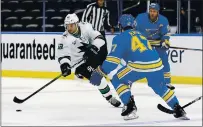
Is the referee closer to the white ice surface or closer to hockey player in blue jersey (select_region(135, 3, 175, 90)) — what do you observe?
the white ice surface

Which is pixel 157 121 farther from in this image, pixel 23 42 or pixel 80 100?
pixel 23 42

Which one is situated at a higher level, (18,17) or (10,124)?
(18,17)

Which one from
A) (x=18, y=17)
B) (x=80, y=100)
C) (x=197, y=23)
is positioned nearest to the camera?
(x=80, y=100)

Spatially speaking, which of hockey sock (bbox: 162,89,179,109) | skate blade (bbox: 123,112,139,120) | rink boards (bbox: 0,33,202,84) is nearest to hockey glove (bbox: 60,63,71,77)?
skate blade (bbox: 123,112,139,120)

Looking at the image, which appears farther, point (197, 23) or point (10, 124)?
point (197, 23)

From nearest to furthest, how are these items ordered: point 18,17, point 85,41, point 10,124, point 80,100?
1. point 10,124
2. point 85,41
3. point 80,100
4. point 18,17

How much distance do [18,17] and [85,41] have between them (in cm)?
705

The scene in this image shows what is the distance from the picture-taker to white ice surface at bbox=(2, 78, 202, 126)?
5.59m

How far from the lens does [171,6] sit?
11.5 m

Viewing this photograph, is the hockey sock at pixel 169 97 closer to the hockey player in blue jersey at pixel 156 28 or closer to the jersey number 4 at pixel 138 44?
the jersey number 4 at pixel 138 44

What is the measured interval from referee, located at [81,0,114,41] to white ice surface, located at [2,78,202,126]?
994 mm

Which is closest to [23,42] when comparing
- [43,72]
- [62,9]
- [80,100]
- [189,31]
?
[43,72]

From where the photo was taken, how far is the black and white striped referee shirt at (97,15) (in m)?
10.1

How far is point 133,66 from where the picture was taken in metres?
5.62
